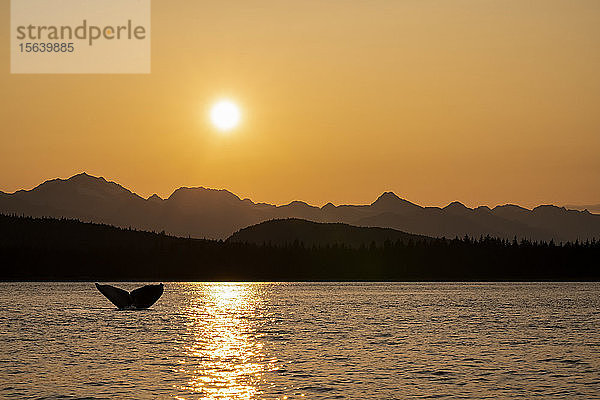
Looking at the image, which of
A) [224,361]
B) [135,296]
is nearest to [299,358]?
[224,361]

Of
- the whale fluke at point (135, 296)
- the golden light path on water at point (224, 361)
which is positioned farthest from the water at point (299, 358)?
the whale fluke at point (135, 296)

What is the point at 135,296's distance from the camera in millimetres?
151875

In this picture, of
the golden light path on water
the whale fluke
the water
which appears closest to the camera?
the golden light path on water

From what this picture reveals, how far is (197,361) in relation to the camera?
227 feet

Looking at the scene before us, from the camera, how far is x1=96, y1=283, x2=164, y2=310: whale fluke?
14788 cm

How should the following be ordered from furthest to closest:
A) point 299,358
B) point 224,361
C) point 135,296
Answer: point 135,296 < point 299,358 < point 224,361

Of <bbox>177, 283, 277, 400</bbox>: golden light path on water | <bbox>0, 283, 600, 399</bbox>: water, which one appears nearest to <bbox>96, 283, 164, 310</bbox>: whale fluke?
<bbox>0, 283, 600, 399</bbox>: water

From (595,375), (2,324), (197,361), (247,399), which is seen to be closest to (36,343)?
(197,361)

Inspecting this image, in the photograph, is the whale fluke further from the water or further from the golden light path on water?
the golden light path on water

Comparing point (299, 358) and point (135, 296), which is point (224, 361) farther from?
point (135, 296)

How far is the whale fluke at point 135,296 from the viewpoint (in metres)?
148

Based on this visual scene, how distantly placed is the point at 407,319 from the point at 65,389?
79.6 m

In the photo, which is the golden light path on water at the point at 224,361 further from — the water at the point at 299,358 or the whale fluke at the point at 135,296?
the whale fluke at the point at 135,296

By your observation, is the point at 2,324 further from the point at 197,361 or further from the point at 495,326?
the point at 495,326
